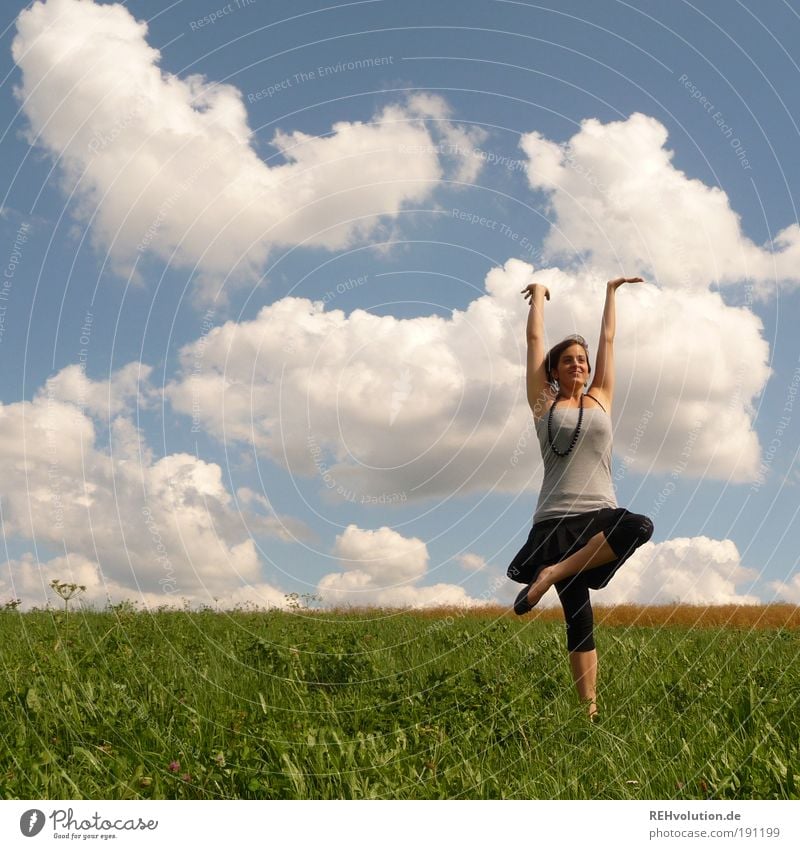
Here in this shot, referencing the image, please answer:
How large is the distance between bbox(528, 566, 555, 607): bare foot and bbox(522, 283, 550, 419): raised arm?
135cm

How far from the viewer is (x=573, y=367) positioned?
6777 mm

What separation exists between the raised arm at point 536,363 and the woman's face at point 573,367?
0.17 m

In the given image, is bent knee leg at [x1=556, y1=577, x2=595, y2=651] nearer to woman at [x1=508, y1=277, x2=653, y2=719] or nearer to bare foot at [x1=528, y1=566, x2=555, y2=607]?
woman at [x1=508, y1=277, x2=653, y2=719]

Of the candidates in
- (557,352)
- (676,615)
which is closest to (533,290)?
(557,352)

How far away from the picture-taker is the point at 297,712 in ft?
20.7

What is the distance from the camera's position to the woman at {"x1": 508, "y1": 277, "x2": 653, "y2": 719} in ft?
20.7

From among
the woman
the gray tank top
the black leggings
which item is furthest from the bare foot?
the gray tank top

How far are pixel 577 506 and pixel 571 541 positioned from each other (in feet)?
0.93

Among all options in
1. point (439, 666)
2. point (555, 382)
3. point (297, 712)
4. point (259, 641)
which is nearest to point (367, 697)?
point (297, 712)

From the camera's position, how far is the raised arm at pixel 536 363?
6.88m

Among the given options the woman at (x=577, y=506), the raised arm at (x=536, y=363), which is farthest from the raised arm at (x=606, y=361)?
the raised arm at (x=536, y=363)

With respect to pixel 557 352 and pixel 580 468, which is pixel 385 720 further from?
pixel 557 352

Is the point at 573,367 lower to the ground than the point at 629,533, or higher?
higher
